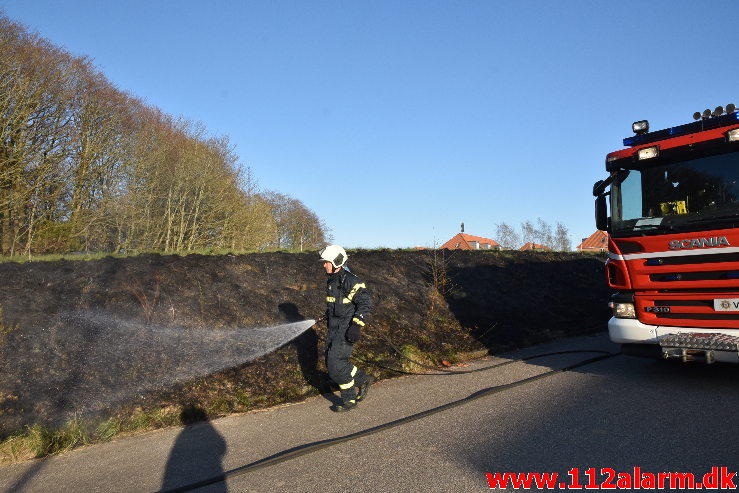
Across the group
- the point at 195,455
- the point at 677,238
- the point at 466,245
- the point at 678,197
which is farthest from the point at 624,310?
the point at 466,245

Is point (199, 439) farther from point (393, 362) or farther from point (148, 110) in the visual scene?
point (148, 110)

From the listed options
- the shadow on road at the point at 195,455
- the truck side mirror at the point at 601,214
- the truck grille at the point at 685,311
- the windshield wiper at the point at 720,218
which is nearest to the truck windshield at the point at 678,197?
the windshield wiper at the point at 720,218

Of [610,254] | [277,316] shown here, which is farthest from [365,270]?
[610,254]

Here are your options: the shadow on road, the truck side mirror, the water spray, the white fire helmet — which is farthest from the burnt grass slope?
the truck side mirror

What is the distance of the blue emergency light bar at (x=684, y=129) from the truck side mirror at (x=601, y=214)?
0.84 metres

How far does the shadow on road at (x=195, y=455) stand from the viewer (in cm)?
420

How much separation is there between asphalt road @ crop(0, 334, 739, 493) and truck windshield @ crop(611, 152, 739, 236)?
1921 mm

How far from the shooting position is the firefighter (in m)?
6.00

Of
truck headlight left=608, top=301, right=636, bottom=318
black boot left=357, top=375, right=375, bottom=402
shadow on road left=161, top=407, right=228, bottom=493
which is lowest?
shadow on road left=161, top=407, right=228, bottom=493

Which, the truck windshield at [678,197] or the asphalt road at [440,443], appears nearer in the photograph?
the asphalt road at [440,443]

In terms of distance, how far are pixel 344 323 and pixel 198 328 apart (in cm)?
254

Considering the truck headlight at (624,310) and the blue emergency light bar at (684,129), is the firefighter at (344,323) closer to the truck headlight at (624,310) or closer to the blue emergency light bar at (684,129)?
the truck headlight at (624,310)

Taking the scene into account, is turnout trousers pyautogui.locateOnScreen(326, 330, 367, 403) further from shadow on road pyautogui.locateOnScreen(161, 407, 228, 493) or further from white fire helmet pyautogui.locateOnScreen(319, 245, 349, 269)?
shadow on road pyautogui.locateOnScreen(161, 407, 228, 493)

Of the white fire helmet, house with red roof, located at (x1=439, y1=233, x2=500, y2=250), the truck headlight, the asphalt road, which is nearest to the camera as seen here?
the asphalt road
